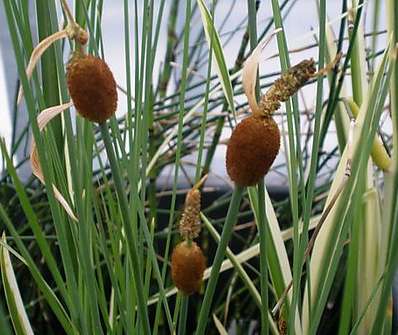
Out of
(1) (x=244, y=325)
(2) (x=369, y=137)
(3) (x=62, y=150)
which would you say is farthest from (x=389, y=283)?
(1) (x=244, y=325)

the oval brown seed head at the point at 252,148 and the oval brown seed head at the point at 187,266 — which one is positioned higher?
the oval brown seed head at the point at 252,148

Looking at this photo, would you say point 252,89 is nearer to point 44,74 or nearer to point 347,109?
point 44,74

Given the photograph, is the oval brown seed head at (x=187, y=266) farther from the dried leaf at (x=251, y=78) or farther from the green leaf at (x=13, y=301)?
the green leaf at (x=13, y=301)

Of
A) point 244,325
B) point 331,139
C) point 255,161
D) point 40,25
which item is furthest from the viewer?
point 331,139

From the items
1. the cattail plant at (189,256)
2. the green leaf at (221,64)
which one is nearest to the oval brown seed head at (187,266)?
the cattail plant at (189,256)

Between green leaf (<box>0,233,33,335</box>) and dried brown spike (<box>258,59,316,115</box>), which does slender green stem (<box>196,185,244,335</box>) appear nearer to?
dried brown spike (<box>258,59,316,115</box>)

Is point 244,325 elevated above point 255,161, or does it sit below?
below

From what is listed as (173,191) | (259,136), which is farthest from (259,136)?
(173,191)

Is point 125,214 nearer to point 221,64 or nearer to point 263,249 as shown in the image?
point 263,249
